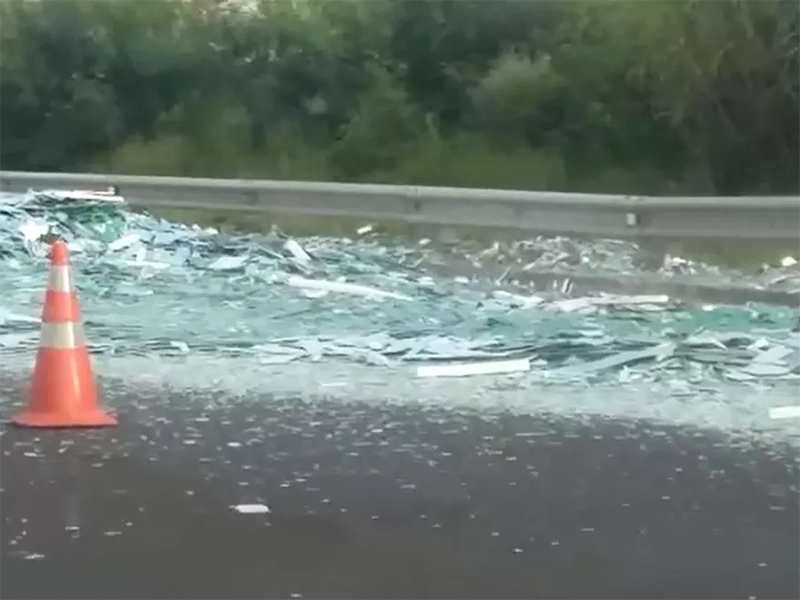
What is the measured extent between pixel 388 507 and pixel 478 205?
8485 millimetres

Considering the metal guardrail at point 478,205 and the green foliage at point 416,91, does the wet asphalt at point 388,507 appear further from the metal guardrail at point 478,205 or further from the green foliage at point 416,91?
the green foliage at point 416,91

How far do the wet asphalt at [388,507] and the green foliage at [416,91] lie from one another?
258 inches

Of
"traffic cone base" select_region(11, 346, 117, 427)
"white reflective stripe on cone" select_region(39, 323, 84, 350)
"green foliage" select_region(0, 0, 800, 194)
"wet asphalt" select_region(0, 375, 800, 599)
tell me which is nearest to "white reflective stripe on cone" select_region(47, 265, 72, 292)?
"white reflective stripe on cone" select_region(39, 323, 84, 350)

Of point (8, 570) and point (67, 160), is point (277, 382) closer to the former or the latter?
point (8, 570)

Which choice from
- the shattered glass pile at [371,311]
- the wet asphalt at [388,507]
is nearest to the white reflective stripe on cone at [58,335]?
the wet asphalt at [388,507]

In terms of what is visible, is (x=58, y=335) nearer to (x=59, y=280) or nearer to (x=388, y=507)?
(x=59, y=280)

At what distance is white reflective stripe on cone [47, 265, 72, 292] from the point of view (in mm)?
7637

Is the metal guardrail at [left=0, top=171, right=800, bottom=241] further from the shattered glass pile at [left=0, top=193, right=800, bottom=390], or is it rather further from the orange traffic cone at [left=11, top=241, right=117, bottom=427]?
the orange traffic cone at [left=11, top=241, right=117, bottom=427]

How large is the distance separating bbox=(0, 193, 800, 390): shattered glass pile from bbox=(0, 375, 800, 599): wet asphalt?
1569 mm

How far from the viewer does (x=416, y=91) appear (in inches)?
731

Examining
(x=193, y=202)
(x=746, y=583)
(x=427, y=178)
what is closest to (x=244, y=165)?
(x=193, y=202)

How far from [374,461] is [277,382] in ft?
6.64

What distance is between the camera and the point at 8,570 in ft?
17.9

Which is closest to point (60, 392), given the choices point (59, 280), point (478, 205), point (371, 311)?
point (59, 280)
